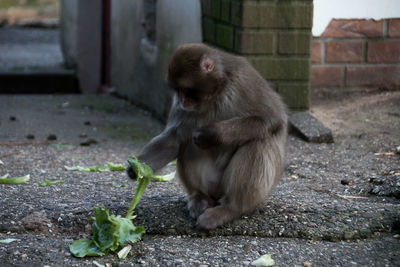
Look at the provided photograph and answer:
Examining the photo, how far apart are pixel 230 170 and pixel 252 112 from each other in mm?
361

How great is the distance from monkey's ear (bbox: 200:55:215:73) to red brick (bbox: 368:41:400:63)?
11.1ft

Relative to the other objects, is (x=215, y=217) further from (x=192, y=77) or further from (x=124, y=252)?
(x=192, y=77)

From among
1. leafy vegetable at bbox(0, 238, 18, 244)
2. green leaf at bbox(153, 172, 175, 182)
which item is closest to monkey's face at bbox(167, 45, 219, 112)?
leafy vegetable at bbox(0, 238, 18, 244)

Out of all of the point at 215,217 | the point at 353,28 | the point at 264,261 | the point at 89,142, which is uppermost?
the point at 353,28

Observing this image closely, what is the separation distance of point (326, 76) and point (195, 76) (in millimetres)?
3286

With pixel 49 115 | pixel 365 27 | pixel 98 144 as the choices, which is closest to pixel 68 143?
pixel 98 144

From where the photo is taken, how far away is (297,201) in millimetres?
4277

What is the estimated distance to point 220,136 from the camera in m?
3.77

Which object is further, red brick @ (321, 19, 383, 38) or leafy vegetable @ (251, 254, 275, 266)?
red brick @ (321, 19, 383, 38)

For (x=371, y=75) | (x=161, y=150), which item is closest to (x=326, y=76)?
(x=371, y=75)

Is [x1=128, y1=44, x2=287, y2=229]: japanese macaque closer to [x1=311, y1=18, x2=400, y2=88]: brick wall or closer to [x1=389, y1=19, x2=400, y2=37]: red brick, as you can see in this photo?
[x1=311, y1=18, x2=400, y2=88]: brick wall

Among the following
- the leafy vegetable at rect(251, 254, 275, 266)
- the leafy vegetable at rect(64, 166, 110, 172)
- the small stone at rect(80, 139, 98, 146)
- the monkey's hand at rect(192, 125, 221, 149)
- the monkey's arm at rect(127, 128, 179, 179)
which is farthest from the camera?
the small stone at rect(80, 139, 98, 146)

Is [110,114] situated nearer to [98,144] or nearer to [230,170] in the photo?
[98,144]

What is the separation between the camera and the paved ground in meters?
3.63
